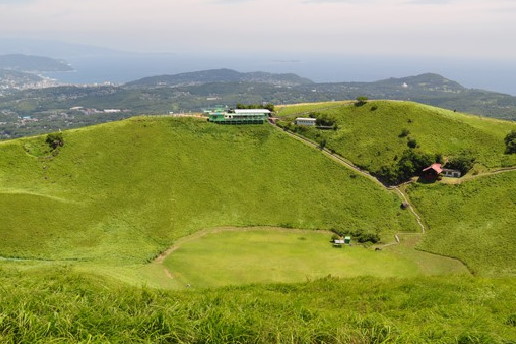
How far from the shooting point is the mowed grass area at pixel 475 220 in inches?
2000

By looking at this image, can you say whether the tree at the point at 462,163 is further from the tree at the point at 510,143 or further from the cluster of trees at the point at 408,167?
the tree at the point at 510,143

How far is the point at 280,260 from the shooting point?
51.2 m

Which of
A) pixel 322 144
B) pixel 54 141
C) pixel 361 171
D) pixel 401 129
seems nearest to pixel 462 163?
pixel 401 129

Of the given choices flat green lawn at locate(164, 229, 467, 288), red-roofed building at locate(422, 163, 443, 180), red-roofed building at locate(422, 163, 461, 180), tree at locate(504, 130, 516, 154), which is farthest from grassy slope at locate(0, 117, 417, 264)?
tree at locate(504, 130, 516, 154)

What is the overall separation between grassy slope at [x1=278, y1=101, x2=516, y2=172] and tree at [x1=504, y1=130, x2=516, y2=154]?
3.23 ft

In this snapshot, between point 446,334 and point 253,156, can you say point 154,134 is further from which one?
point 446,334

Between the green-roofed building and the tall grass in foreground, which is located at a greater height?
the green-roofed building

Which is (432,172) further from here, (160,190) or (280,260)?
(160,190)

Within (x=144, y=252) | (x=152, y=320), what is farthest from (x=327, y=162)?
(x=152, y=320)

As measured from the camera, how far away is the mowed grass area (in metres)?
50.8

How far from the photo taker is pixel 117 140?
249ft

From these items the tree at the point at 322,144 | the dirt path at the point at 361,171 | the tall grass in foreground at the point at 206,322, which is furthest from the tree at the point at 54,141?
the tall grass in foreground at the point at 206,322

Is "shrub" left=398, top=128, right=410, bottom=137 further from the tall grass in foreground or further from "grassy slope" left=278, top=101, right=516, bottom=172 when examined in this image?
the tall grass in foreground

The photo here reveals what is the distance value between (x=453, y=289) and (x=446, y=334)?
1530 cm
